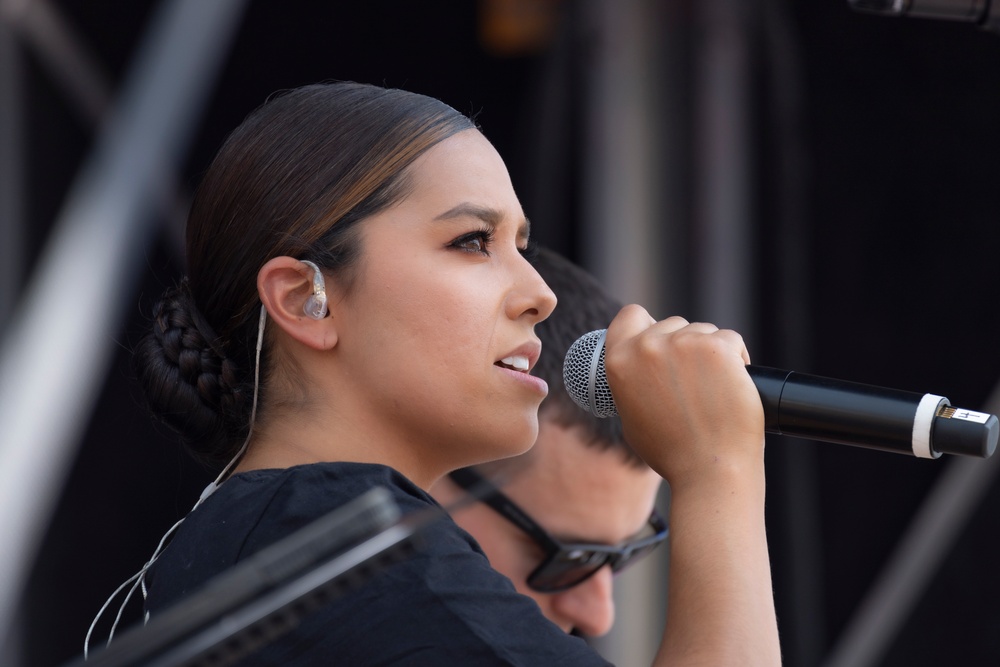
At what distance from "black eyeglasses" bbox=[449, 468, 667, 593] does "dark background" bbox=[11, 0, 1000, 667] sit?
3.43ft

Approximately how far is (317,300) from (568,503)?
30.2 inches

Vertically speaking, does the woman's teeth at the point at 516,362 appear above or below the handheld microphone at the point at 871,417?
below

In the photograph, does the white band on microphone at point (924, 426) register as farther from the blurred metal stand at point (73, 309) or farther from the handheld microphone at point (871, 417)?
the blurred metal stand at point (73, 309)

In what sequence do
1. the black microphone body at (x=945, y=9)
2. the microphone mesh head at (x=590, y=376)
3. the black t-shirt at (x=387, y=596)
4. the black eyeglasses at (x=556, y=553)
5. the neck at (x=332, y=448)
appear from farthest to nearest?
1. the black eyeglasses at (x=556, y=553)
2. the black microphone body at (x=945, y=9)
3. the microphone mesh head at (x=590, y=376)
4. the neck at (x=332, y=448)
5. the black t-shirt at (x=387, y=596)

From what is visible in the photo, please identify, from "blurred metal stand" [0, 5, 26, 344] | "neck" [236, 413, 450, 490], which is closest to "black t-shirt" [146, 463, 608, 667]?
"neck" [236, 413, 450, 490]

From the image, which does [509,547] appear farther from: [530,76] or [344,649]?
[530,76]

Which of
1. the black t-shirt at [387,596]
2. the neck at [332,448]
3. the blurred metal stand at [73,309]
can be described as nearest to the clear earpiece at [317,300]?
the neck at [332,448]

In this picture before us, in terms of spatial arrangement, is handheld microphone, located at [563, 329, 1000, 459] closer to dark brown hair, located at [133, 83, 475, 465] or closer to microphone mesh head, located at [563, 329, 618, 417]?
microphone mesh head, located at [563, 329, 618, 417]

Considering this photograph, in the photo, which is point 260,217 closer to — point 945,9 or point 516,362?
point 516,362

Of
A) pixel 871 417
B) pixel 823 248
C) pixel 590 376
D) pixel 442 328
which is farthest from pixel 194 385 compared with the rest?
pixel 823 248

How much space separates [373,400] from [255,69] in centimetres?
203

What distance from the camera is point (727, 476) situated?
1.13 metres

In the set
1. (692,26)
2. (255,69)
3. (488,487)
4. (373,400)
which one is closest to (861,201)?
(692,26)

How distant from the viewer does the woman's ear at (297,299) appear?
4.14 feet
